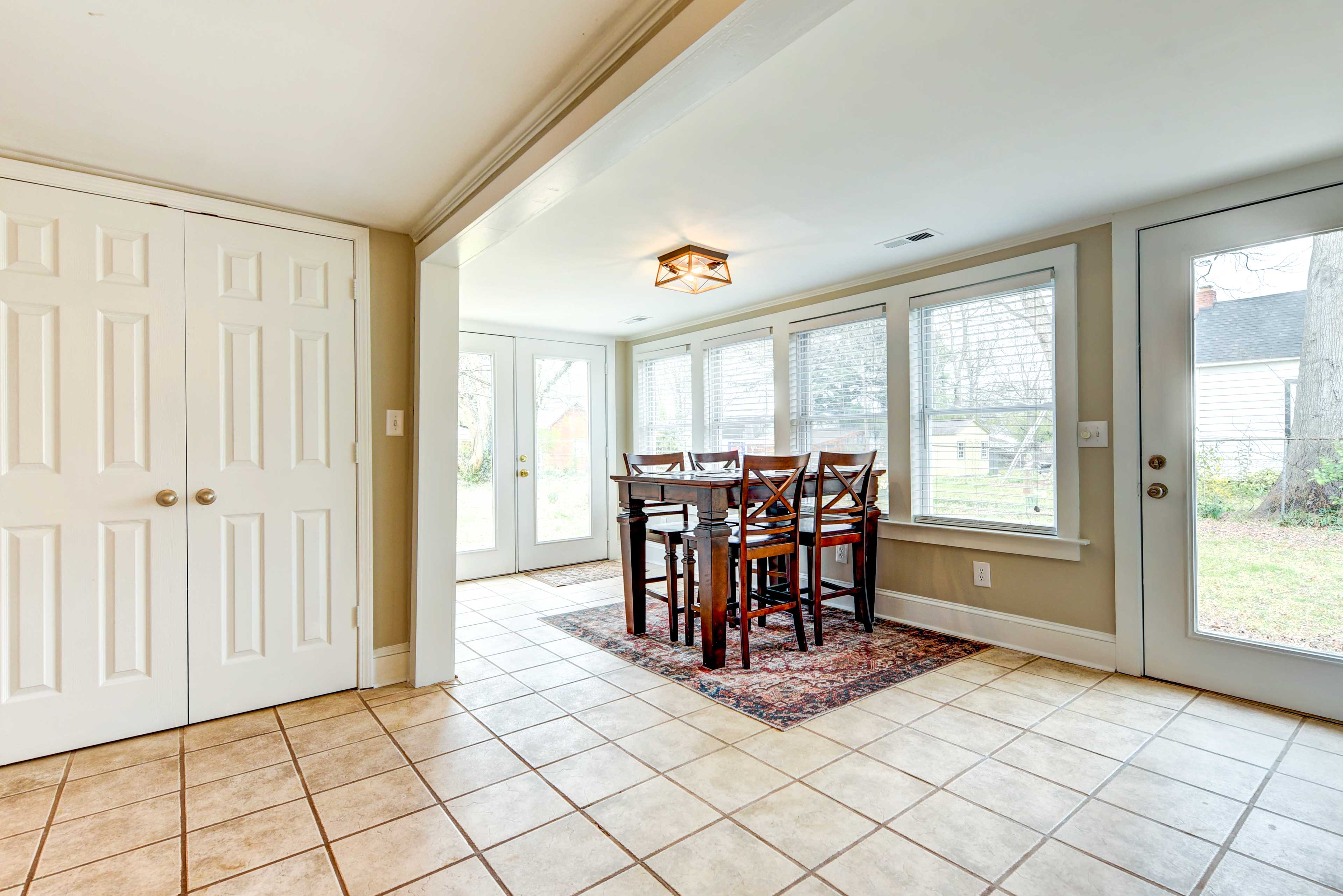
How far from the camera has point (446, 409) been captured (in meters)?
2.99

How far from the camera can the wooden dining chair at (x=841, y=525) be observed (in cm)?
334

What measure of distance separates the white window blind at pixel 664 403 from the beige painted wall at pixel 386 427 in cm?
283

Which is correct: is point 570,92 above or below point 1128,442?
above

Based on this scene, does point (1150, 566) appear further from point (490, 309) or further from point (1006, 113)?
point (490, 309)

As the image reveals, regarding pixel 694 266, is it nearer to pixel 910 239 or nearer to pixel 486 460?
pixel 910 239

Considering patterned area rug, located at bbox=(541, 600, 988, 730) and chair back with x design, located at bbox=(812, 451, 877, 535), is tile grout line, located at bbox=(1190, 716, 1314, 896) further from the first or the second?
chair back with x design, located at bbox=(812, 451, 877, 535)

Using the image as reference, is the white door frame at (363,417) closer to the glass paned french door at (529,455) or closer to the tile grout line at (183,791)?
Answer: the tile grout line at (183,791)

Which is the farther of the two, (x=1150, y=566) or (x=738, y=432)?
(x=738, y=432)

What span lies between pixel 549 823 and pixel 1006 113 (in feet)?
8.60

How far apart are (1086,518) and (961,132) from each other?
2.00 metres

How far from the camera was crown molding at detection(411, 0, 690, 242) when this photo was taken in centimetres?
150

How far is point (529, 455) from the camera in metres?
5.52

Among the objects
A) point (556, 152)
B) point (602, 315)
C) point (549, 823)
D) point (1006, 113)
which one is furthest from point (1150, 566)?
point (602, 315)

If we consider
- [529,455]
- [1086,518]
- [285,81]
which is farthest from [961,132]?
[529,455]
